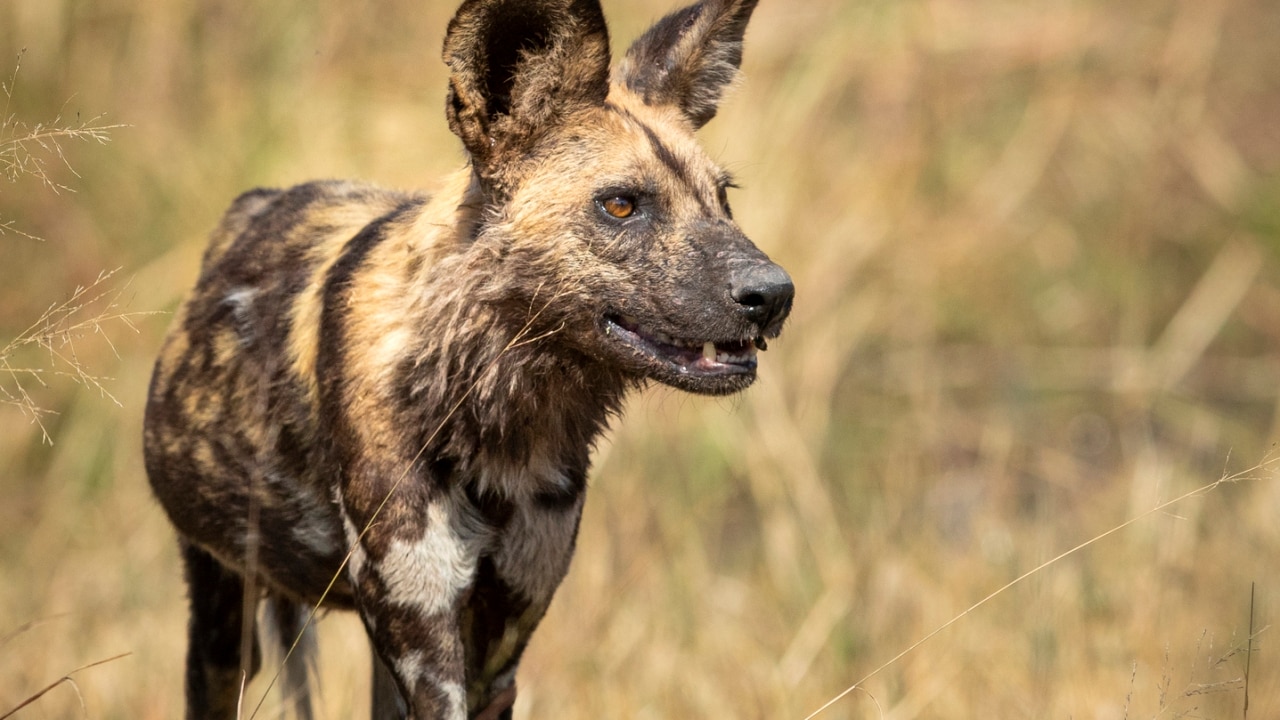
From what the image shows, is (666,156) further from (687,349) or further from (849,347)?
(849,347)

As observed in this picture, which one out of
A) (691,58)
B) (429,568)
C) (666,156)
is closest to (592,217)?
(666,156)

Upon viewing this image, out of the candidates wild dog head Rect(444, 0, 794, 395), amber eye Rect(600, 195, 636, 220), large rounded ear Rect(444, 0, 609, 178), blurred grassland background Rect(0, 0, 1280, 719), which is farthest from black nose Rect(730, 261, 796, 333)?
blurred grassland background Rect(0, 0, 1280, 719)

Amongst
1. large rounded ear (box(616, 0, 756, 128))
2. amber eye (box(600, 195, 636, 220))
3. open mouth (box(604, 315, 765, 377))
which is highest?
large rounded ear (box(616, 0, 756, 128))

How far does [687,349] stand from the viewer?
3.68 meters

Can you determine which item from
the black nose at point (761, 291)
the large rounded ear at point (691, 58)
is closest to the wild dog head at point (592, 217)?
the black nose at point (761, 291)

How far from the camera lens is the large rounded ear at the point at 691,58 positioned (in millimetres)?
4230

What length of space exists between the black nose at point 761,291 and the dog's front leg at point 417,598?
85 cm

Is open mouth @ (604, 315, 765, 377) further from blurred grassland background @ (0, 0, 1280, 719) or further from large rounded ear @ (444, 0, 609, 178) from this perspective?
blurred grassland background @ (0, 0, 1280, 719)

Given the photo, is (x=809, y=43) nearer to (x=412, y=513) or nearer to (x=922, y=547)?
(x=922, y=547)

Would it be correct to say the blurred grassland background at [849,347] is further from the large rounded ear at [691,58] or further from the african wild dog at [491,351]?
the large rounded ear at [691,58]

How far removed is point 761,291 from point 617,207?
0.44 metres

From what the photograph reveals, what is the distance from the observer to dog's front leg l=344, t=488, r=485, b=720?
3473mm

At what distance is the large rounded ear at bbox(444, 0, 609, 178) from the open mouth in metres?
0.51

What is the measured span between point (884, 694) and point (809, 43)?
5.46 meters
